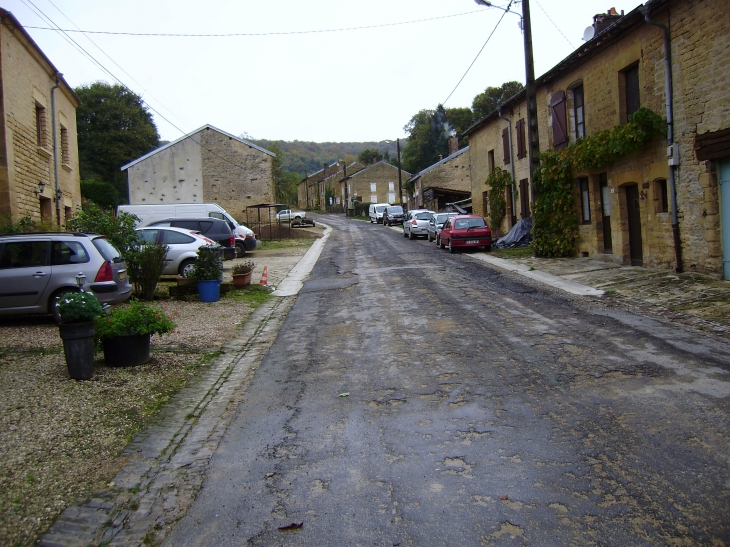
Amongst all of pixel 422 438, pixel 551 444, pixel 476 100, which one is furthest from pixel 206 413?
pixel 476 100

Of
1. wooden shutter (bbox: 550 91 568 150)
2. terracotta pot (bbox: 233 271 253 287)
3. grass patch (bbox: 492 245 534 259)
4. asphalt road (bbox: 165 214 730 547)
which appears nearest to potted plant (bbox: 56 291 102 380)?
asphalt road (bbox: 165 214 730 547)

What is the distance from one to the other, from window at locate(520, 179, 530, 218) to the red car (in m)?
2.87

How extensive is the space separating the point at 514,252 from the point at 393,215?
2624 centimetres

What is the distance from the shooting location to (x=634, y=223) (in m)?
16.1

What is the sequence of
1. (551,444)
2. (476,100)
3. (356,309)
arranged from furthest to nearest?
1. (476,100)
2. (356,309)
3. (551,444)

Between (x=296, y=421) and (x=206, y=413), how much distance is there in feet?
3.32

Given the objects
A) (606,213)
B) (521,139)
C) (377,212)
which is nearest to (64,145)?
(521,139)

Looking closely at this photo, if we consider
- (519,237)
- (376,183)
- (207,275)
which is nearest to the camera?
(207,275)

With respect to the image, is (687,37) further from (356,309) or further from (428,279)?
(356,309)

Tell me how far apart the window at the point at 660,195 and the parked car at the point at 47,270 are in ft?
39.4

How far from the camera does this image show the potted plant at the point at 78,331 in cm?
643

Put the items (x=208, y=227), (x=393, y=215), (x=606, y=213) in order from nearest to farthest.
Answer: (x=606, y=213) → (x=208, y=227) → (x=393, y=215)

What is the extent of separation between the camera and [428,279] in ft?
48.9

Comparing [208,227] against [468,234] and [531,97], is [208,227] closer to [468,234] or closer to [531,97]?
[468,234]
